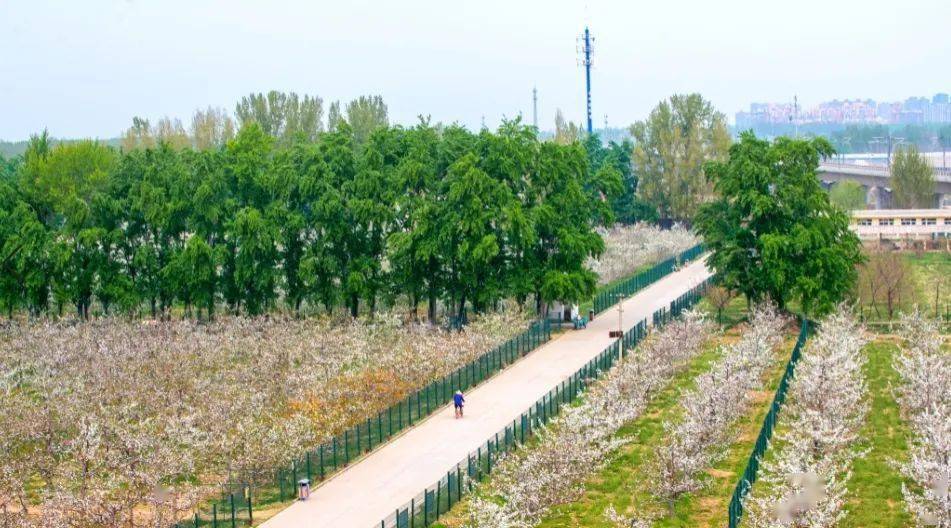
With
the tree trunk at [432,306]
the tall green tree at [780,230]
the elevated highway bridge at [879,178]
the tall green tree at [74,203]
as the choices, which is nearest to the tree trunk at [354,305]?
the tree trunk at [432,306]

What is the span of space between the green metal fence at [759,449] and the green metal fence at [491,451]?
6221 mm

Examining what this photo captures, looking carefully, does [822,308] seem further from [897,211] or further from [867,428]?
[897,211]

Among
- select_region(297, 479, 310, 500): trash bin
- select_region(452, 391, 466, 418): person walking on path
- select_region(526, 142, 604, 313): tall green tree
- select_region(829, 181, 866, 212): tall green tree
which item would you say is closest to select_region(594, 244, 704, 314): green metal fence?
select_region(526, 142, 604, 313): tall green tree

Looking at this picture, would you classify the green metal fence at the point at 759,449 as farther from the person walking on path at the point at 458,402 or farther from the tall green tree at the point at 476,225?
the tall green tree at the point at 476,225

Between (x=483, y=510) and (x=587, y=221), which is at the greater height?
(x=587, y=221)

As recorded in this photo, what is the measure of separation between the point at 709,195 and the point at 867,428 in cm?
6609

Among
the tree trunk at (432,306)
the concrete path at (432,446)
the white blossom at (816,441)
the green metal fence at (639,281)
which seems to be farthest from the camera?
the green metal fence at (639,281)

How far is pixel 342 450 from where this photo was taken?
3850cm

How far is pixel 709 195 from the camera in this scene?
106000mm

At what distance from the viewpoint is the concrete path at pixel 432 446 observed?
33.6 m

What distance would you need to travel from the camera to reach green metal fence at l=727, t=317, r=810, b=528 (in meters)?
31.4

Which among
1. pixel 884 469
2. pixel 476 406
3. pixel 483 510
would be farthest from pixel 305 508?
pixel 884 469

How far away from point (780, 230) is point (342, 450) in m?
27.6

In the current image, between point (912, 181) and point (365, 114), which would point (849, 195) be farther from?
point (365, 114)
